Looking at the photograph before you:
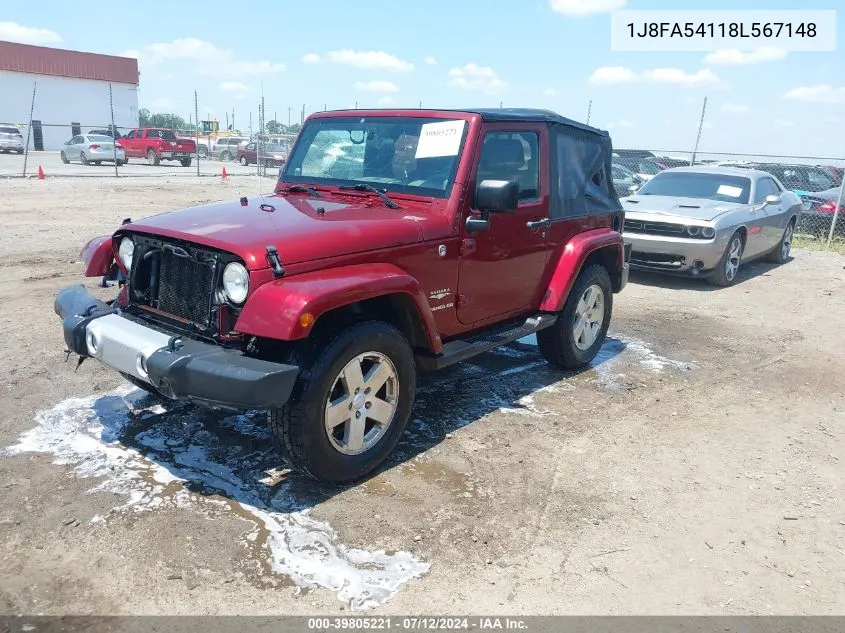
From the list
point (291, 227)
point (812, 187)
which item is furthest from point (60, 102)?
point (291, 227)

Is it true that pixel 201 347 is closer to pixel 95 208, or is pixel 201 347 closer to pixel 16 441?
pixel 16 441

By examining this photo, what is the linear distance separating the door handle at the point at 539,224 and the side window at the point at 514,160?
17 cm

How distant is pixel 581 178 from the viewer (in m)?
5.42

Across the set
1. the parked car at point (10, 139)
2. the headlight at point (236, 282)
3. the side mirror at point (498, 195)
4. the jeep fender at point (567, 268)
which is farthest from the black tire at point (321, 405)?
the parked car at point (10, 139)

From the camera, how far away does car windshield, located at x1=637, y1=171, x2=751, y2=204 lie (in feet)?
32.9

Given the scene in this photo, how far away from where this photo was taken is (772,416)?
493 cm

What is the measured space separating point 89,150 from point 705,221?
86.1 feet

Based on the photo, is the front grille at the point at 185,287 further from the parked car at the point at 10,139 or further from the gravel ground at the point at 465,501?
the parked car at the point at 10,139

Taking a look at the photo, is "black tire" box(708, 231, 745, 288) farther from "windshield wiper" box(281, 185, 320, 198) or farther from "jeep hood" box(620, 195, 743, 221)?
"windshield wiper" box(281, 185, 320, 198)

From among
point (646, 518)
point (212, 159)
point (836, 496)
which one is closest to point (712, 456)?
point (836, 496)

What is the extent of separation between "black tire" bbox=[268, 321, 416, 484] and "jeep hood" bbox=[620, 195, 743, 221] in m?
6.71

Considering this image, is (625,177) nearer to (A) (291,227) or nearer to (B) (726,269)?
(B) (726,269)

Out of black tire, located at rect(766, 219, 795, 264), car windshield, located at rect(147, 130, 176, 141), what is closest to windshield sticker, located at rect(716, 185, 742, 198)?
black tire, located at rect(766, 219, 795, 264)

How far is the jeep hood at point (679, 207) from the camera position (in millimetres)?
9148
